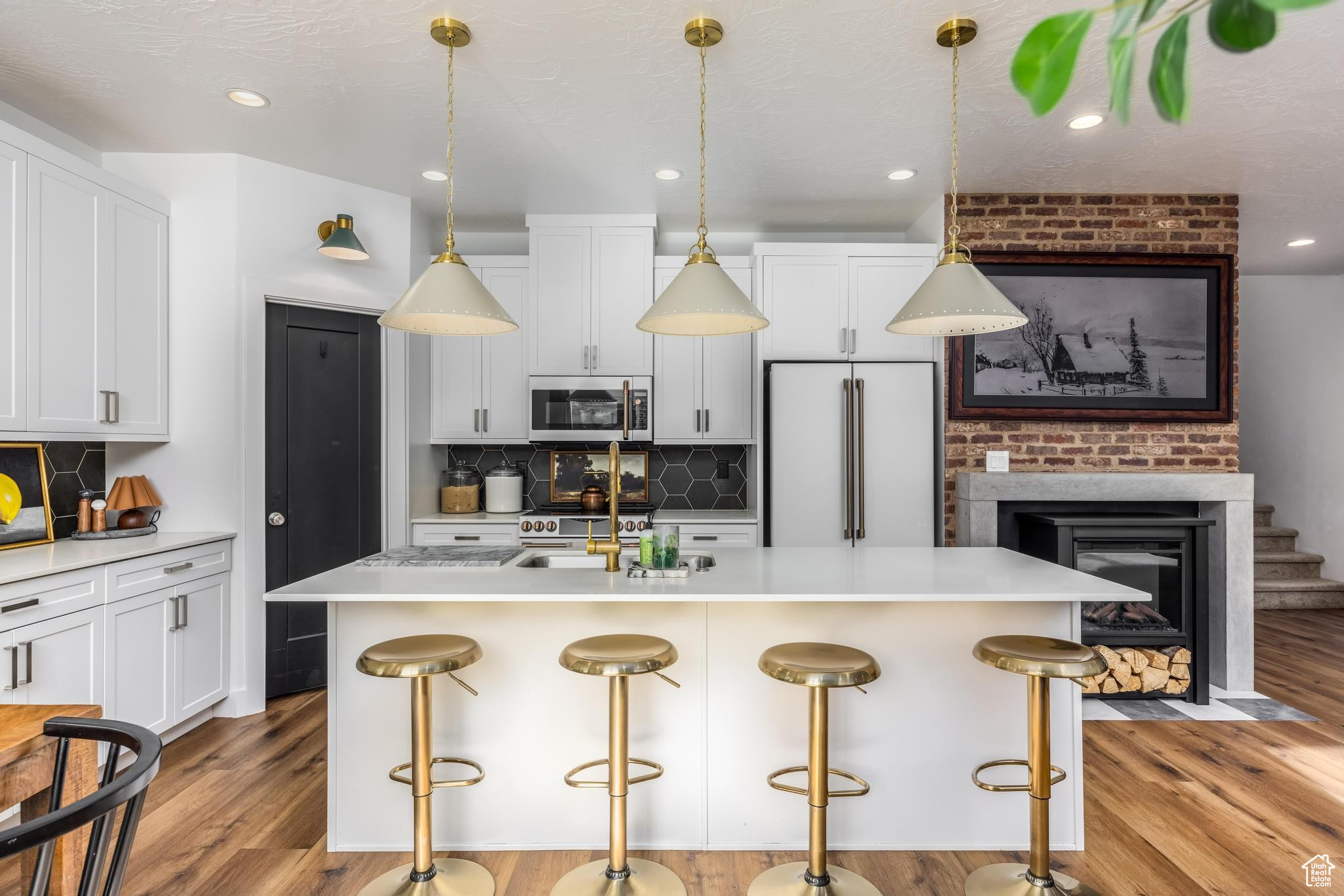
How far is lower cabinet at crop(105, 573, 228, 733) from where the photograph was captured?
276 cm

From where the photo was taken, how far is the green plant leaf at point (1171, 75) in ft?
1.37

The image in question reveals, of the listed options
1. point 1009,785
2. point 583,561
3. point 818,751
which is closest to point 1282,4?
point 818,751

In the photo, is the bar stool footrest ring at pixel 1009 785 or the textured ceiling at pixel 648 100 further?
the textured ceiling at pixel 648 100

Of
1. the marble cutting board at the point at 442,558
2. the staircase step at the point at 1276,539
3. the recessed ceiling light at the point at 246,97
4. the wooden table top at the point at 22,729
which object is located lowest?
the staircase step at the point at 1276,539

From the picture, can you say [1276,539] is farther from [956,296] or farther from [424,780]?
[424,780]

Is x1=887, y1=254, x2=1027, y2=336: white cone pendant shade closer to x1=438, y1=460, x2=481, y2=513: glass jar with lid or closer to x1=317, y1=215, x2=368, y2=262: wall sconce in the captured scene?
x1=317, y1=215, x2=368, y2=262: wall sconce

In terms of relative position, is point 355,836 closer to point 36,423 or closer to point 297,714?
point 297,714

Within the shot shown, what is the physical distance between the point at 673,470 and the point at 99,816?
4.07m

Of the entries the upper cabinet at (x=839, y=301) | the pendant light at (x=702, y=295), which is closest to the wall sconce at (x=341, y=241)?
the pendant light at (x=702, y=295)

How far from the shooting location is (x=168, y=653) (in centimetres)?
299

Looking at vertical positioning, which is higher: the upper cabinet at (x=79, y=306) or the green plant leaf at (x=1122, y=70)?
the upper cabinet at (x=79, y=306)

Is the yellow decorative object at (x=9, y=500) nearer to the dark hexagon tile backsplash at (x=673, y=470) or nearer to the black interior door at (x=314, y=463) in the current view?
the black interior door at (x=314, y=463)

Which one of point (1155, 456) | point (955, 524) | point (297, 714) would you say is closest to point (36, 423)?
point (297, 714)

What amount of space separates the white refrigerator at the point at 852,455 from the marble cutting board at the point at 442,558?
5.69ft
